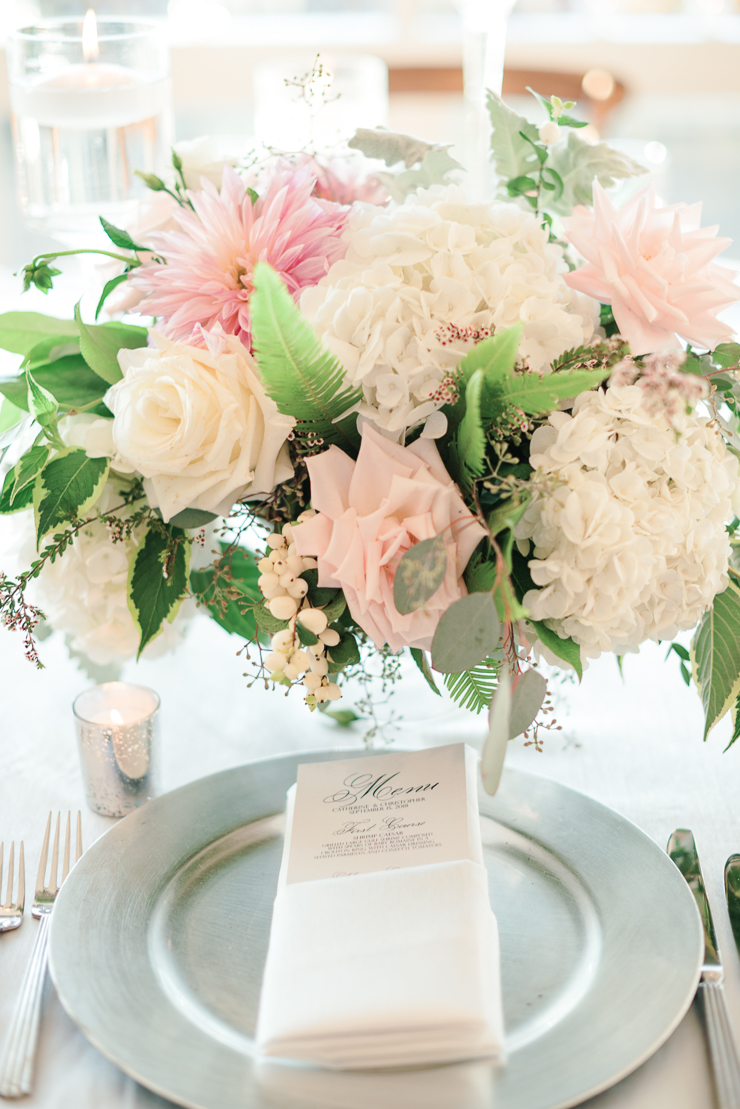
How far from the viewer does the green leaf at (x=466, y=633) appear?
21.1 inches

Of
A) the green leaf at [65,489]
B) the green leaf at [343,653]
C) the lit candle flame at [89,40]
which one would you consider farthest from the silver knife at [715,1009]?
the lit candle flame at [89,40]

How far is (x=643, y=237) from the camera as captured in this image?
0.65 meters

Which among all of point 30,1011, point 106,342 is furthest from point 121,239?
point 30,1011

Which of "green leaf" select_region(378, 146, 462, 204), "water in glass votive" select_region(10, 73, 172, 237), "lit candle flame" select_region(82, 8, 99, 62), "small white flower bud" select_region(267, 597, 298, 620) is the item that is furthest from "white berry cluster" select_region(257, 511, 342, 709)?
"lit candle flame" select_region(82, 8, 99, 62)

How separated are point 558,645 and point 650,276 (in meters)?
0.24

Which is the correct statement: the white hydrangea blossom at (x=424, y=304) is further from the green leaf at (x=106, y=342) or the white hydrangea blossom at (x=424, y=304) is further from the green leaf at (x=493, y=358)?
the green leaf at (x=106, y=342)

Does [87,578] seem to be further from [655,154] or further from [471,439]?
[655,154]

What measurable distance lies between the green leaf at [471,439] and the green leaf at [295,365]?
0.07 metres

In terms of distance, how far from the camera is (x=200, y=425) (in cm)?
59

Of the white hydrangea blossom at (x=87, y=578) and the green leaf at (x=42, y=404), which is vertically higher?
the green leaf at (x=42, y=404)

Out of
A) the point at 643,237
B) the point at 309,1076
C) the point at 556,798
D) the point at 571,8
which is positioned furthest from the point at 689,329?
the point at 571,8

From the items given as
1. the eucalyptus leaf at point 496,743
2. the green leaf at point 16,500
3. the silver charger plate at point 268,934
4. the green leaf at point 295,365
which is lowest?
the silver charger plate at point 268,934

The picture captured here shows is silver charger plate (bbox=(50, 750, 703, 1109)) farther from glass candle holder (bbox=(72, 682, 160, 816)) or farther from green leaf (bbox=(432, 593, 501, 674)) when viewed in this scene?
green leaf (bbox=(432, 593, 501, 674))

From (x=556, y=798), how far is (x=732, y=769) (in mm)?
181
